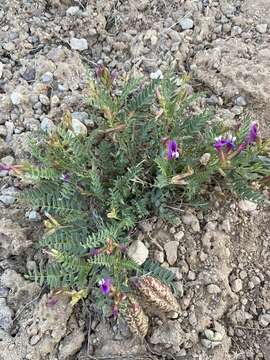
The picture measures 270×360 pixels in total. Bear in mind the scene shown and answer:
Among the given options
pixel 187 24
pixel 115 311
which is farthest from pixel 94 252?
pixel 187 24

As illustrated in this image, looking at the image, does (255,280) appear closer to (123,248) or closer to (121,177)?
(123,248)

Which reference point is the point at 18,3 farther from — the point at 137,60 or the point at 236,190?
the point at 236,190

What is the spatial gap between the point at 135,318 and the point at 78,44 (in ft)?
4.94

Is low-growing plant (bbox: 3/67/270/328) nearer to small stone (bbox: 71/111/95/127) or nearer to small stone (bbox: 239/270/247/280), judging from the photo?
small stone (bbox: 71/111/95/127)

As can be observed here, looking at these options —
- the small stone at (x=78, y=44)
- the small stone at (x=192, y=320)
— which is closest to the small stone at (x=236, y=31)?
the small stone at (x=78, y=44)

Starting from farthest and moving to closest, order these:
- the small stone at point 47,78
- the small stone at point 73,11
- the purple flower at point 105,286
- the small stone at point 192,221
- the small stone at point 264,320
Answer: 1. the small stone at point 73,11
2. the small stone at point 47,78
3. the small stone at point 192,221
4. the small stone at point 264,320
5. the purple flower at point 105,286

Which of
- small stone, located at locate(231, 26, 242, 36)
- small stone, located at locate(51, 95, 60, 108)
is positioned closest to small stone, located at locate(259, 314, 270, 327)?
small stone, located at locate(51, 95, 60, 108)

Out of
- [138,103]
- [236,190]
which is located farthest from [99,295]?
[138,103]

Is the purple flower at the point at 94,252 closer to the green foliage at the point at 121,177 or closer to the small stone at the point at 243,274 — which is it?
the green foliage at the point at 121,177

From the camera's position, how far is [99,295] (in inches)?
83.1

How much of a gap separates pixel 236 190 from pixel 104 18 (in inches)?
49.9

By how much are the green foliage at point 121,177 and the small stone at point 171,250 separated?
0.27 feet

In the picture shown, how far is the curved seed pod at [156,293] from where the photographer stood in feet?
6.68

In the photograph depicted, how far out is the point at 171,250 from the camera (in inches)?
87.6
